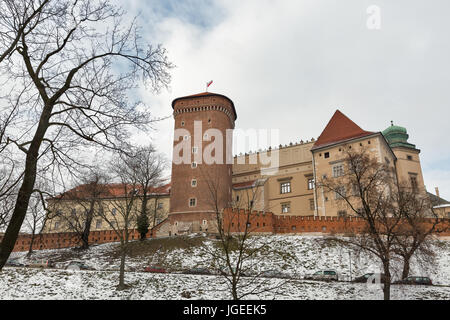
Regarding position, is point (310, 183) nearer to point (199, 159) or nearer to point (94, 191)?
point (199, 159)

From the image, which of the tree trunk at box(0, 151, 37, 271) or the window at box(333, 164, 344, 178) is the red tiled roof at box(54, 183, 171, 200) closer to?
the tree trunk at box(0, 151, 37, 271)

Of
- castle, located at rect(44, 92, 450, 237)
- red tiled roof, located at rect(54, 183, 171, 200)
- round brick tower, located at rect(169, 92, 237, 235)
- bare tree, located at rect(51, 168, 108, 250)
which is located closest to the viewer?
bare tree, located at rect(51, 168, 108, 250)

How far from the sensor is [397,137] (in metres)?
47.1

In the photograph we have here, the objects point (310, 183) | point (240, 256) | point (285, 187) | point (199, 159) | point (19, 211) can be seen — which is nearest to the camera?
point (19, 211)

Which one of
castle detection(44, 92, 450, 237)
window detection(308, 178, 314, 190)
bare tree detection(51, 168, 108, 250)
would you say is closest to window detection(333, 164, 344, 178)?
castle detection(44, 92, 450, 237)

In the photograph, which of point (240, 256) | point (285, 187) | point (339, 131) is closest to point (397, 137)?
point (339, 131)

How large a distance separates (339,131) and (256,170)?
15.0 m

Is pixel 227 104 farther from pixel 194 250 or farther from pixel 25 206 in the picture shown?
pixel 25 206

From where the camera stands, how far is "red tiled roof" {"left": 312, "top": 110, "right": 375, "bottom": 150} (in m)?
39.2

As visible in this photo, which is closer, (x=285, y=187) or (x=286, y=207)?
(x=286, y=207)

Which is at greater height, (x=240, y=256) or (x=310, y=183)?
(x=310, y=183)

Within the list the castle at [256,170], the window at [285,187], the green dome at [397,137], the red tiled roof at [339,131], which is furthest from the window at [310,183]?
the green dome at [397,137]

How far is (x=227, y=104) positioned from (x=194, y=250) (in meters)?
21.4
